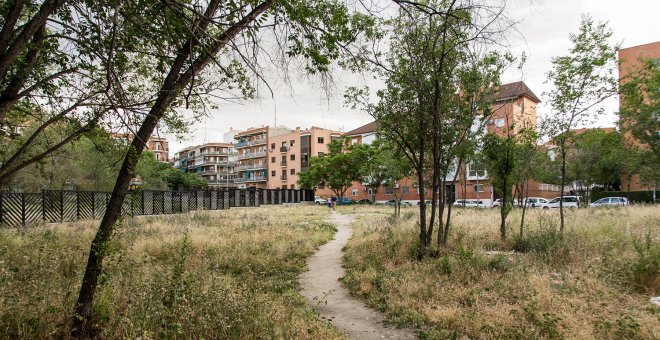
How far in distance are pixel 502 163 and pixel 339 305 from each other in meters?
8.42

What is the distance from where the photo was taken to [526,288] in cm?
664

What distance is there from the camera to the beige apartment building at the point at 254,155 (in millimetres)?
91312

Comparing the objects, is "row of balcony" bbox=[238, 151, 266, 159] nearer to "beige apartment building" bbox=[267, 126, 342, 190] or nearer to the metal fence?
"beige apartment building" bbox=[267, 126, 342, 190]

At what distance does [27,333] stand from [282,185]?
82.9m

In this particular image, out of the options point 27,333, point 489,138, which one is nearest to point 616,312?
point 489,138

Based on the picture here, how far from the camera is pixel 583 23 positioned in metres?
11.3

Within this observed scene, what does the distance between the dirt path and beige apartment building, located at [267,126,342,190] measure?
6848cm

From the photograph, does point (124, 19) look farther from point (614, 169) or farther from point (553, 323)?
point (614, 169)

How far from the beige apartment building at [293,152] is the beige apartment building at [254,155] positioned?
2193mm

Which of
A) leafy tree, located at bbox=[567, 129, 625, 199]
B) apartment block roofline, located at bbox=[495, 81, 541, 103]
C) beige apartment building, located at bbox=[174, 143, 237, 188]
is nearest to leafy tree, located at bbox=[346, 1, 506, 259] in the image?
apartment block roofline, located at bbox=[495, 81, 541, 103]

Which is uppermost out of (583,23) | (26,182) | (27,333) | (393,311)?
(583,23)

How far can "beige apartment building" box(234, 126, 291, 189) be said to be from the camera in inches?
3595

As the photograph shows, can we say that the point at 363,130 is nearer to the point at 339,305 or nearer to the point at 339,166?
the point at 339,166

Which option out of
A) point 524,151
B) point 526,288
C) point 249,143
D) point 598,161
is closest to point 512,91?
point 524,151
